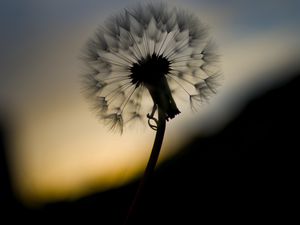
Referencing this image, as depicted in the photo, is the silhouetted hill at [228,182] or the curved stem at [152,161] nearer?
the curved stem at [152,161]

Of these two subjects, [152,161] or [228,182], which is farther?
[228,182]

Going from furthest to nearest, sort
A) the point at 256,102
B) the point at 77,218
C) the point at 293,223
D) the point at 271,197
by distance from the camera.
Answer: the point at 256,102 < the point at 77,218 < the point at 271,197 < the point at 293,223

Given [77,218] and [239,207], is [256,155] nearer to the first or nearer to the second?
[239,207]

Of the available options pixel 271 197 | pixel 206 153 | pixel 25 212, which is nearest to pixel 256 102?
pixel 206 153

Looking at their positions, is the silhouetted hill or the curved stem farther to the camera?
the silhouetted hill
